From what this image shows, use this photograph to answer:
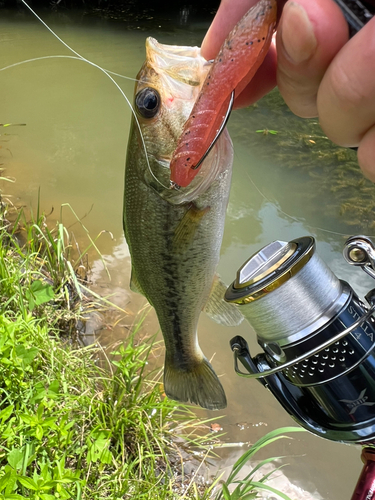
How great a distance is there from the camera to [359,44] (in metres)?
0.73

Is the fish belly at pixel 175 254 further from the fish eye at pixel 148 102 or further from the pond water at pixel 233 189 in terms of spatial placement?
the pond water at pixel 233 189

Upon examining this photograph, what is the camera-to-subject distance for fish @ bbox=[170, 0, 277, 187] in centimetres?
75

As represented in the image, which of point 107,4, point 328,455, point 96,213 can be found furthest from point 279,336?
point 107,4

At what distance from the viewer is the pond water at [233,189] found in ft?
8.24

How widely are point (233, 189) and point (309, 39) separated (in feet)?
12.3

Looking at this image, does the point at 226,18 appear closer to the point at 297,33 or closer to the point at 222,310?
the point at 297,33

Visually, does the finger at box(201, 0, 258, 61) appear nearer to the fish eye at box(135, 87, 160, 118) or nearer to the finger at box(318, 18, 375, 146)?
the fish eye at box(135, 87, 160, 118)

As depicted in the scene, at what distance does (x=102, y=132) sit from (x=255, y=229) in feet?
9.47

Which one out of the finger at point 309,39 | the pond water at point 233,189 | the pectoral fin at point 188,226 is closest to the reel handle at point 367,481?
the pectoral fin at point 188,226

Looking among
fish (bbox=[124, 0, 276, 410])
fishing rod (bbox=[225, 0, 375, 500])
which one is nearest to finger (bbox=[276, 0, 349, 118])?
fish (bbox=[124, 0, 276, 410])

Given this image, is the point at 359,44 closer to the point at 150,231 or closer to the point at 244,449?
the point at 150,231

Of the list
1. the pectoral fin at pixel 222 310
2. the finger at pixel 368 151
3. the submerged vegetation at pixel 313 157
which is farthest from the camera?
the submerged vegetation at pixel 313 157

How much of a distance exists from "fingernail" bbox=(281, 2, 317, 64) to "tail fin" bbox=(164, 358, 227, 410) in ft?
4.43

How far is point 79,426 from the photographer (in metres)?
1.92
